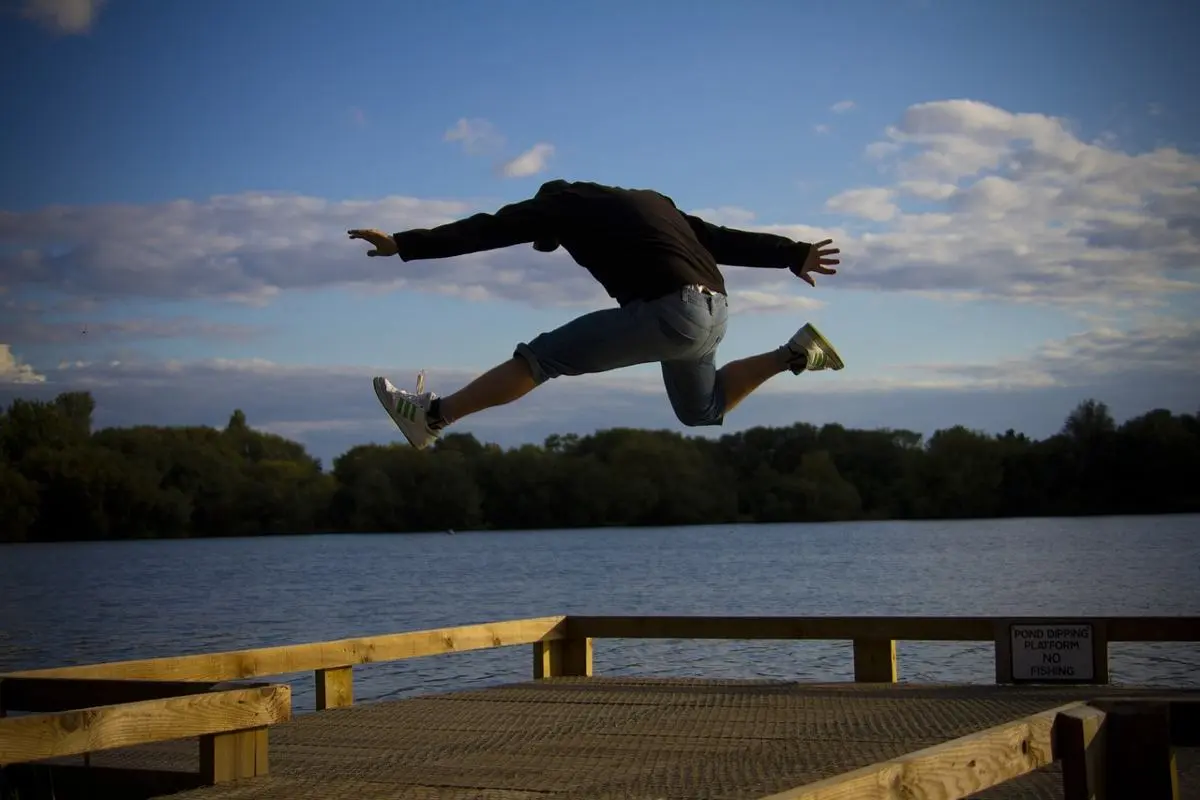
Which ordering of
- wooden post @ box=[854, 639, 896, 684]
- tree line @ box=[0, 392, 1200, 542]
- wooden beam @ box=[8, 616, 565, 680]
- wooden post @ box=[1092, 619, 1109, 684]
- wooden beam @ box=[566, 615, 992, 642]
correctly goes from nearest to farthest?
wooden beam @ box=[8, 616, 565, 680] → wooden post @ box=[1092, 619, 1109, 684] → wooden beam @ box=[566, 615, 992, 642] → wooden post @ box=[854, 639, 896, 684] → tree line @ box=[0, 392, 1200, 542]

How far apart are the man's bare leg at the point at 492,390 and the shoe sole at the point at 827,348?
1337mm

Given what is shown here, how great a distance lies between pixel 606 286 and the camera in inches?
213

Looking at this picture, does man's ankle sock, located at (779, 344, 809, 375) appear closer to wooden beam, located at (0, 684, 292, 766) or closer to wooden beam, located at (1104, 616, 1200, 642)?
wooden beam, located at (0, 684, 292, 766)

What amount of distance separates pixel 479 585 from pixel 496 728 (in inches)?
2067

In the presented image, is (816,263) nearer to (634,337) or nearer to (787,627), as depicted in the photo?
(634,337)

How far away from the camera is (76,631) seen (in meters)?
37.6

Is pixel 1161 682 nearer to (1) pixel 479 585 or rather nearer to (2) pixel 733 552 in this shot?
(1) pixel 479 585

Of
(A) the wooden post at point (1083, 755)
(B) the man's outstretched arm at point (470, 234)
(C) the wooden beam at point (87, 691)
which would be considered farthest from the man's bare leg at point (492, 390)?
(A) the wooden post at point (1083, 755)

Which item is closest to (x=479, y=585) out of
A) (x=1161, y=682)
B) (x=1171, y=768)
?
(x=1161, y=682)

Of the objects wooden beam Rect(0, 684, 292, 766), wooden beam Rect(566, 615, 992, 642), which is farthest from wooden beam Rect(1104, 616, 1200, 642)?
wooden beam Rect(0, 684, 292, 766)

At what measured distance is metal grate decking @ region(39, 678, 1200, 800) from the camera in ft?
16.9

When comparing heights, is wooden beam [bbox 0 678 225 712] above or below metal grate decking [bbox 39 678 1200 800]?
above

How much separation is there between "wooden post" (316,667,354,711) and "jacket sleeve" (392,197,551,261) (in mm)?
3811

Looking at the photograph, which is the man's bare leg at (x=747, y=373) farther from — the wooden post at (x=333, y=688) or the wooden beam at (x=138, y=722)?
the wooden post at (x=333, y=688)
